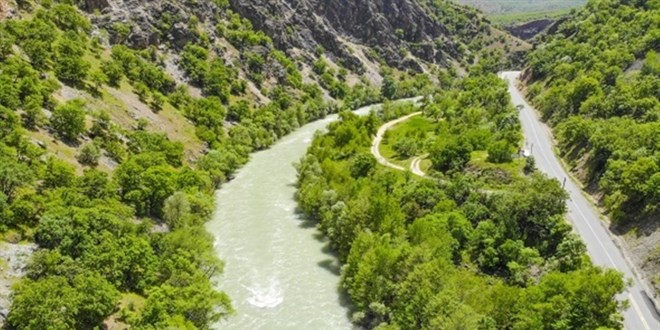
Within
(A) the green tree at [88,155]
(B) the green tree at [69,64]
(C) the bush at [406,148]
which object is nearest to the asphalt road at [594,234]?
(C) the bush at [406,148]

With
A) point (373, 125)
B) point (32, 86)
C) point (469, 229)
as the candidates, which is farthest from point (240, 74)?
point (469, 229)

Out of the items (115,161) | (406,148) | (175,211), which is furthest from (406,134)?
(115,161)

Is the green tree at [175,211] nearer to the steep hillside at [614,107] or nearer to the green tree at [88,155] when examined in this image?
the green tree at [88,155]

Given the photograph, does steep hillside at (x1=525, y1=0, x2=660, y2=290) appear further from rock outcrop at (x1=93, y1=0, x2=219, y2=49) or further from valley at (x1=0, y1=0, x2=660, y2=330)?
rock outcrop at (x1=93, y1=0, x2=219, y2=49)

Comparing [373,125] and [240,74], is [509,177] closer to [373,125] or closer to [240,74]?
[373,125]

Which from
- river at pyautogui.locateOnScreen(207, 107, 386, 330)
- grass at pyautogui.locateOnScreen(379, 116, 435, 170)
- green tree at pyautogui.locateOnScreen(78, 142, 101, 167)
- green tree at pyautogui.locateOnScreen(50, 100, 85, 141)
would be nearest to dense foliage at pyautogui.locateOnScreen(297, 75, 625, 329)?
river at pyautogui.locateOnScreen(207, 107, 386, 330)

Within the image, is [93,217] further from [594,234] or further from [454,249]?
[594,234]
